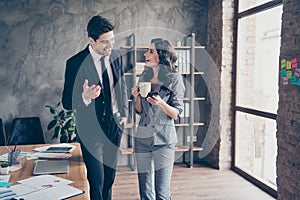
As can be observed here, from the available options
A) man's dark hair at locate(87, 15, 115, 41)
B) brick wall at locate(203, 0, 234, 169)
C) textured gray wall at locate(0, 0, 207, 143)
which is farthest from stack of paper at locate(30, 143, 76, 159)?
brick wall at locate(203, 0, 234, 169)

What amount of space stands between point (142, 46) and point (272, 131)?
2.10 metres

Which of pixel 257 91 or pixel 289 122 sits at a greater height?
pixel 257 91

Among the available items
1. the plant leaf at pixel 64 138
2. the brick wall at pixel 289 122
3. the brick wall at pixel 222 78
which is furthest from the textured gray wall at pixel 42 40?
the brick wall at pixel 289 122

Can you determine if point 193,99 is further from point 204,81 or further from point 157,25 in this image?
point 157,25

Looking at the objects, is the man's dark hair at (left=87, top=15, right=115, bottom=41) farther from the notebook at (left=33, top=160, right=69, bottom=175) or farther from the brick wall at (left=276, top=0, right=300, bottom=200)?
the brick wall at (left=276, top=0, right=300, bottom=200)

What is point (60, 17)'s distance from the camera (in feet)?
14.9

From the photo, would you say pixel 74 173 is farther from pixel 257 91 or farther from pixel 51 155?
pixel 257 91

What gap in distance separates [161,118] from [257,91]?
2.30m

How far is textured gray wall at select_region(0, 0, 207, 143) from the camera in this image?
443cm

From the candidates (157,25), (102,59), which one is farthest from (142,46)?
(102,59)

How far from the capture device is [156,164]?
7.91ft

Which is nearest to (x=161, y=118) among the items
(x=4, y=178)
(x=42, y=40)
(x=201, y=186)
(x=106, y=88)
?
(x=106, y=88)

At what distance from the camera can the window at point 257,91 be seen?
3.84 metres

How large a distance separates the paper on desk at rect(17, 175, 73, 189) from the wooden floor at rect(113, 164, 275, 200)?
1862 mm
